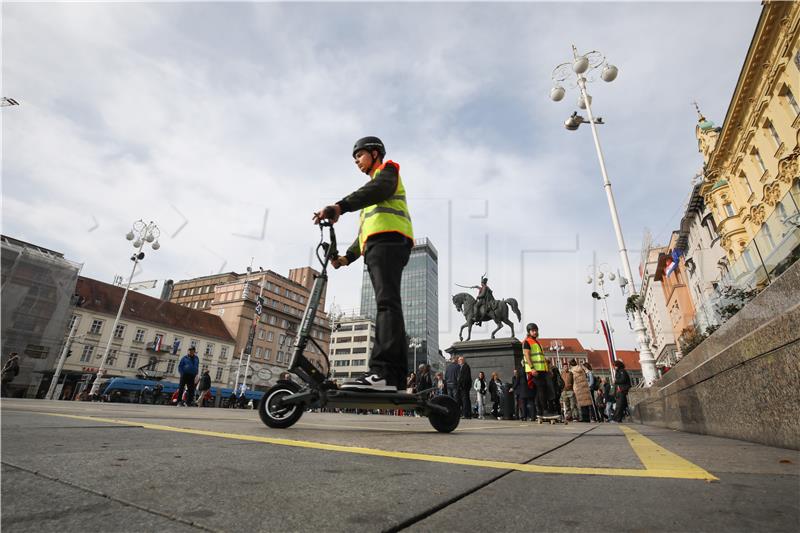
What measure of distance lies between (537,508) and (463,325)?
1763 cm

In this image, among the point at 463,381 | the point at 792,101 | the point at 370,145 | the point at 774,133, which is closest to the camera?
Result: the point at 370,145

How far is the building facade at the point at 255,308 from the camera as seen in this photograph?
187 ft

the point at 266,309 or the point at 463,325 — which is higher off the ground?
the point at 266,309

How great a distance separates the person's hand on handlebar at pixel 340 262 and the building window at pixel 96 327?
4817cm

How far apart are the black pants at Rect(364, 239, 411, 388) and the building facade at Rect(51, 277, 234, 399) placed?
39.2m

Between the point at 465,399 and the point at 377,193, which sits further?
the point at 465,399

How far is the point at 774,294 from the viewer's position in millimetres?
2900

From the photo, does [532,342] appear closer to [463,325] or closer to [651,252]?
[463,325]

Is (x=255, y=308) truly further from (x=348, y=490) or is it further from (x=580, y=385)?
(x=348, y=490)

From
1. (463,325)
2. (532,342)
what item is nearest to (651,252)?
(463,325)

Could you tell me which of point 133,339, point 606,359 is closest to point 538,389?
point 133,339

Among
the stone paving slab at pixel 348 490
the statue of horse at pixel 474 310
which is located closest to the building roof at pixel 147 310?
the statue of horse at pixel 474 310

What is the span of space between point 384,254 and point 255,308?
5494cm

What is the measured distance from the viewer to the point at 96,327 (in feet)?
132
